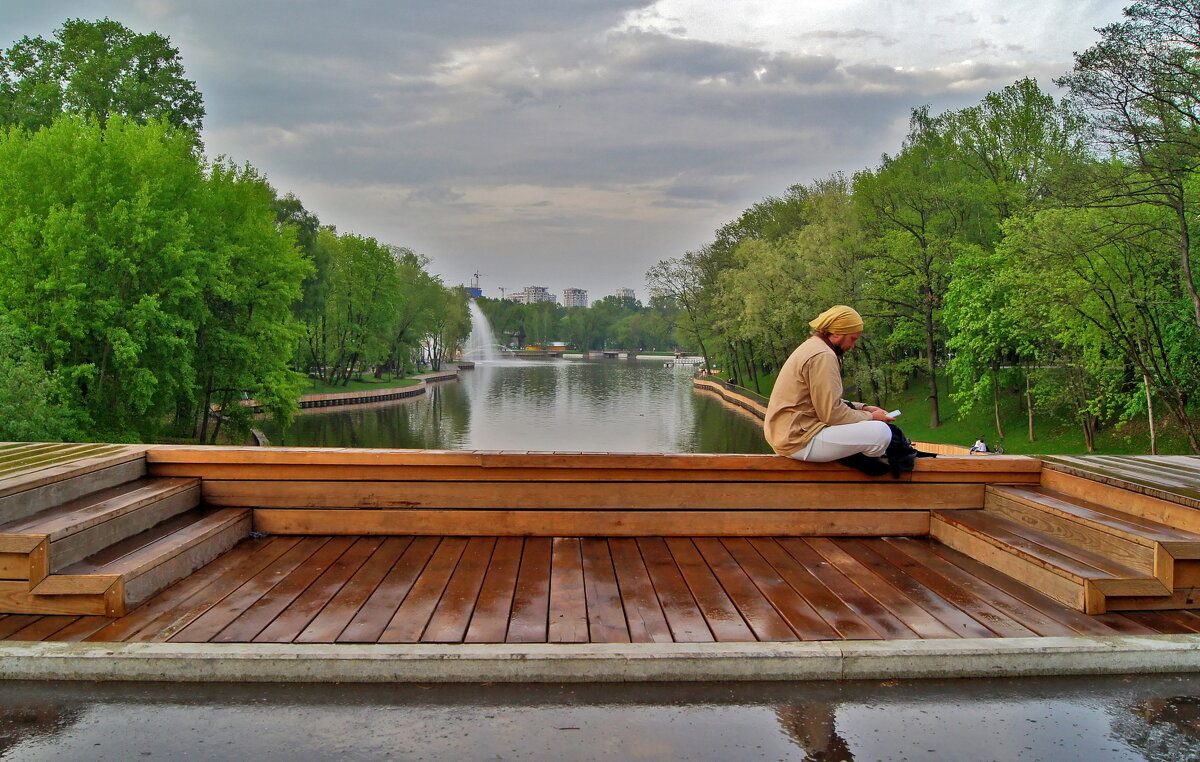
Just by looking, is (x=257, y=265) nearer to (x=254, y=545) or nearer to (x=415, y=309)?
(x=254, y=545)

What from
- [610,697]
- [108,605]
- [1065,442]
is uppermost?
[108,605]

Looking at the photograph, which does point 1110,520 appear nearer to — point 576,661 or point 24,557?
point 576,661

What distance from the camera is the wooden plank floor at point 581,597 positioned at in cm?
335

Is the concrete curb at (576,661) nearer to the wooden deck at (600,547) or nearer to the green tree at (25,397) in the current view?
the wooden deck at (600,547)

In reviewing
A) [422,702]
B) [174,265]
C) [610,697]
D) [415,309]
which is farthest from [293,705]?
[415,309]

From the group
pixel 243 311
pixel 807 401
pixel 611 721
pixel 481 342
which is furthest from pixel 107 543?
pixel 481 342

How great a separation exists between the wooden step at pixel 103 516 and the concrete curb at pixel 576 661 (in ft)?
1.99

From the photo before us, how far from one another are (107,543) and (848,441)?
4.19 m

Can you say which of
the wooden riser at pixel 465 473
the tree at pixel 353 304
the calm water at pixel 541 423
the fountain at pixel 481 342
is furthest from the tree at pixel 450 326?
the wooden riser at pixel 465 473

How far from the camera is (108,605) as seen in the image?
3436mm

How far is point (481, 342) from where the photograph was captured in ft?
497

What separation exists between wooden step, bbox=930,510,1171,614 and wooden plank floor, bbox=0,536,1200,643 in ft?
0.27

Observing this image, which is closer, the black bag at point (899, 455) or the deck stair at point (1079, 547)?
the deck stair at point (1079, 547)

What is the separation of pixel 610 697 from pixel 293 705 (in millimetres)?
1163
